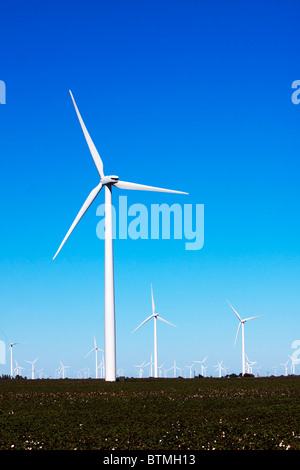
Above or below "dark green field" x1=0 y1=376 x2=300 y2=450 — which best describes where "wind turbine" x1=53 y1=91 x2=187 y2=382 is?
above

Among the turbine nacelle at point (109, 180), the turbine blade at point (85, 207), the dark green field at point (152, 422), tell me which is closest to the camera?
the dark green field at point (152, 422)

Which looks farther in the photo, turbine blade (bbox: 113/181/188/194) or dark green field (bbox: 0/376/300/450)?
turbine blade (bbox: 113/181/188/194)

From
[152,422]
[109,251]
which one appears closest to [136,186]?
[109,251]

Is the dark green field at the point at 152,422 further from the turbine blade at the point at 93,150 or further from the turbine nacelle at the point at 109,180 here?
the turbine blade at the point at 93,150

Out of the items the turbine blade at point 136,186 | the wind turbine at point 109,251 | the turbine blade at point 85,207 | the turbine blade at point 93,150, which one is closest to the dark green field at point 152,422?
the wind turbine at point 109,251

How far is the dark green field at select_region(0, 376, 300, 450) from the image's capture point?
24484mm

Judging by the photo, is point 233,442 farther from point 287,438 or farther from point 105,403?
point 105,403

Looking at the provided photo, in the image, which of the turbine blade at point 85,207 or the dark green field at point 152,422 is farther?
the turbine blade at point 85,207

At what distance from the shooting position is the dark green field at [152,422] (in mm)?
24484

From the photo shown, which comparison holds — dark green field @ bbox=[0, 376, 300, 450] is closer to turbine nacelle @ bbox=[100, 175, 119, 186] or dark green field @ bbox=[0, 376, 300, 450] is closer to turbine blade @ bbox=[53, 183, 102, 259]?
turbine blade @ bbox=[53, 183, 102, 259]

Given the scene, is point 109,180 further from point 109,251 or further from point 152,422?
point 152,422

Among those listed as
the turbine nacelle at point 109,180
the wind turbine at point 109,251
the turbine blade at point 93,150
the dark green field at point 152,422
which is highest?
the turbine blade at point 93,150

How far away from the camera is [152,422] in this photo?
1193 inches

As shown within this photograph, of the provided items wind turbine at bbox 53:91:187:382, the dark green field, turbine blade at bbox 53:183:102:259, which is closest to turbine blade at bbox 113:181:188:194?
wind turbine at bbox 53:91:187:382
